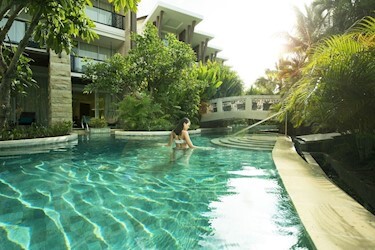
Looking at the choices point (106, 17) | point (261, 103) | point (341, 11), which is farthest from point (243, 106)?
point (106, 17)

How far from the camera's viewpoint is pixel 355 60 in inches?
165

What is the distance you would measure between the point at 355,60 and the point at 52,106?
13.8 meters

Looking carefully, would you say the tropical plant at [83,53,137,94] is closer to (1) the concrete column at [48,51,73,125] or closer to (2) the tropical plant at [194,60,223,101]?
(1) the concrete column at [48,51,73,125]

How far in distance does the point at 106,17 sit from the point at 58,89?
8.13 meters

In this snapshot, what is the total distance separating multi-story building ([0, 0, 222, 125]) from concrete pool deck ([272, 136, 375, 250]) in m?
12.0

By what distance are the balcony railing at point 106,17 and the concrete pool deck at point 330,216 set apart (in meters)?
18.5

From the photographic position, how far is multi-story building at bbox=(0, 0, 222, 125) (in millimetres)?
13867

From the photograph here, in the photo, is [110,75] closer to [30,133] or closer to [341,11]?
[30,133]

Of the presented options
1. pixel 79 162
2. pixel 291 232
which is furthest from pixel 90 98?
pixel 291 232

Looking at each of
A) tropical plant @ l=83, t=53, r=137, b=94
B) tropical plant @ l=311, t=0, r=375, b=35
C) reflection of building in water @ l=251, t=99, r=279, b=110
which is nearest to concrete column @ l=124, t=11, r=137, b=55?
tropical plant @ l=83, t=53, r=137, b=94

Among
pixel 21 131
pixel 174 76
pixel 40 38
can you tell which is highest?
pixel 174 76

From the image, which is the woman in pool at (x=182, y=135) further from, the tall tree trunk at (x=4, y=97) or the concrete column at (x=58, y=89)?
the concrete column at (x=58, y=89)

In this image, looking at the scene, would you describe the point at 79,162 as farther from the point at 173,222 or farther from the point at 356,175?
the point at 356,175

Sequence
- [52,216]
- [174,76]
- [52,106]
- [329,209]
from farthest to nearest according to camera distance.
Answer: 1. [174,76]
2. [52,106]
3. [52,216]
4. [329,209]
